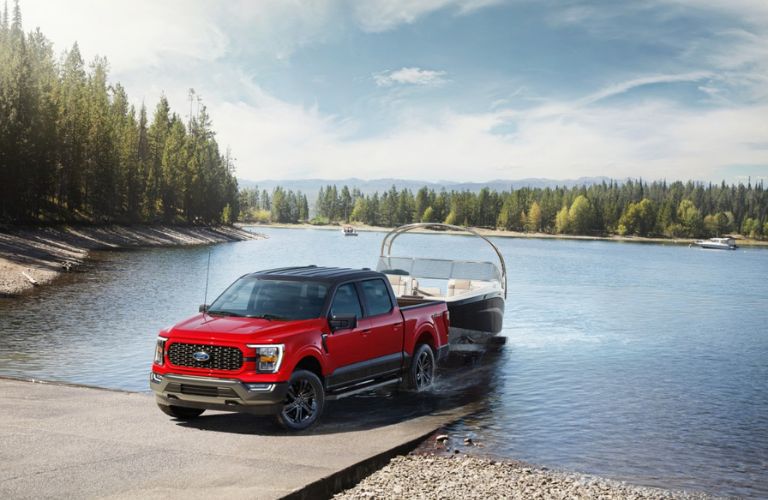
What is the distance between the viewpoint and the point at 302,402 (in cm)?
1095

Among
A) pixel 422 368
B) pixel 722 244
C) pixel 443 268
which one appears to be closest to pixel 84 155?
pixel 443 268

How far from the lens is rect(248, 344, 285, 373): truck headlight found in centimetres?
1035

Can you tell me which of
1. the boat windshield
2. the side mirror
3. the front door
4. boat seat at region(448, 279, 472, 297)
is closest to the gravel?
the front door

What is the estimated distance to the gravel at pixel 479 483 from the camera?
8.70 metres

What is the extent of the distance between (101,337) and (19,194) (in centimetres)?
4544

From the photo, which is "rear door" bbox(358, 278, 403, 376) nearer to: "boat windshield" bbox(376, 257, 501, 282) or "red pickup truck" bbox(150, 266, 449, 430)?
"red pickup truck" bbox(150, 266, 449, 430)

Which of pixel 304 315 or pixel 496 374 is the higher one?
pixel 304 315

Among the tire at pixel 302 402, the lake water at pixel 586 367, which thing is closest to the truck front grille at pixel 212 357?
the tire at pixel 302 402

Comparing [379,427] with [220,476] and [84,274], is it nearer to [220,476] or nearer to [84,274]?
[220,476]

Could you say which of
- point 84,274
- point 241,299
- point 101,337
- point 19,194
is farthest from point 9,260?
point 241,299

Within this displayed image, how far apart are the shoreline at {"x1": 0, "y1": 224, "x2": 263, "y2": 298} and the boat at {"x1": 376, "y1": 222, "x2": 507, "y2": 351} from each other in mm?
19555

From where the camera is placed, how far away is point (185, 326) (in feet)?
35.4

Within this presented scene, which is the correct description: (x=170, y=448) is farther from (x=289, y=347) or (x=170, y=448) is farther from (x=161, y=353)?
(x=289, y=347)

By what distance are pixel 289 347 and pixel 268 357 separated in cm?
34
